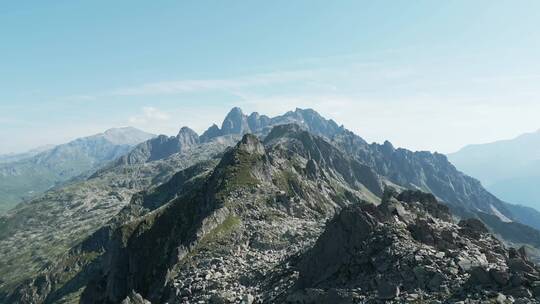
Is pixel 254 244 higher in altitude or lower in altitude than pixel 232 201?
lower

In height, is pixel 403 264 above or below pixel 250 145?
below

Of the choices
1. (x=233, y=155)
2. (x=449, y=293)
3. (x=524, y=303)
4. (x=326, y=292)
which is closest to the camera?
(x=524, y=303)

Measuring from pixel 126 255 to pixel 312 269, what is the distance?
7103cm

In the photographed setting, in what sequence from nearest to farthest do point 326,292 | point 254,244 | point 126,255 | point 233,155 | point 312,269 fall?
1. point 326,292
2. point 312,269
3. point 254,244
4. point 126,255
5. point 233,155

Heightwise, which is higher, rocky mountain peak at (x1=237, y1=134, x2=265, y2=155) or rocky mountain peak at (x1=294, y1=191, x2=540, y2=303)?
rocky mountain peak at (x1=237, y1=134, x2=265, y2=155)

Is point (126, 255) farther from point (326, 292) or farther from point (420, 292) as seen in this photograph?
point (420, 292)

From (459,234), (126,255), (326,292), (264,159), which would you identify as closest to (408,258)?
(326,292)

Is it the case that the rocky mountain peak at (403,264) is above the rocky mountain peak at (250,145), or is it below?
below

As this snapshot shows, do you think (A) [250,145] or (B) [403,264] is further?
(A) [250,145]

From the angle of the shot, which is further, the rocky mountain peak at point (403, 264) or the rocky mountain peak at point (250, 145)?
the rocky mountain peak at point (250, 145)

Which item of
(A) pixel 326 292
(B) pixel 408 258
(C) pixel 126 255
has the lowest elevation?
(C) pixel 126 255

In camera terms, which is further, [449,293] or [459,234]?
[459,234]

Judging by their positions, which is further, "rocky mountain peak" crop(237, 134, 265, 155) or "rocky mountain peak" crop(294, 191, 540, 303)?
"rocky mountain peak" crop(237, 134, 265, 155)

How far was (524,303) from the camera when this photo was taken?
38.7 meters
